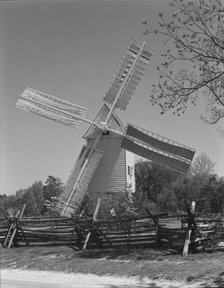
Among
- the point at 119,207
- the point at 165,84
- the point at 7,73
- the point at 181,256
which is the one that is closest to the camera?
the point at 7,73

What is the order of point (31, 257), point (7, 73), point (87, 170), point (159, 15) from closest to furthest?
point (159, 15) < point (7, 73) < point (31, 257) < point (87, 170)

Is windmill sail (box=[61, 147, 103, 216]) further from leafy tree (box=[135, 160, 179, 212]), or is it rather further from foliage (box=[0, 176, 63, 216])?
leafy tree (box=[135, 160, 179, 212])

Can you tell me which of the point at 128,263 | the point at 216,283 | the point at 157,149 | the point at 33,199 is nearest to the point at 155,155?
the point at 157,149

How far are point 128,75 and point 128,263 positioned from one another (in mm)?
22485

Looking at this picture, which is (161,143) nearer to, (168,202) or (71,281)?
(168,202)

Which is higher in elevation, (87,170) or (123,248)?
(87,170)

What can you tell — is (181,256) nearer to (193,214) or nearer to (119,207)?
(193,214)

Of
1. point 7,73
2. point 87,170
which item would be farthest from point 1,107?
point 87,170

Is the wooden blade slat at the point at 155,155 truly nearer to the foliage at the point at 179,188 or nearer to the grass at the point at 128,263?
the foliage at the point at 179,188

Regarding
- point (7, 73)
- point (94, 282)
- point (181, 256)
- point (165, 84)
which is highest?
point (165, 84)

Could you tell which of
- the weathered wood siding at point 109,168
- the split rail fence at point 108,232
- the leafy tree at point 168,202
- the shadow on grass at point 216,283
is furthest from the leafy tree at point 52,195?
the shadow on grass at point 216,283

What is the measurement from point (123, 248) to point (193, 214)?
2.38 m

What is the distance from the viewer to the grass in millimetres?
8938

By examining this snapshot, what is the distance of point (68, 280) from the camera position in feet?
31.9
